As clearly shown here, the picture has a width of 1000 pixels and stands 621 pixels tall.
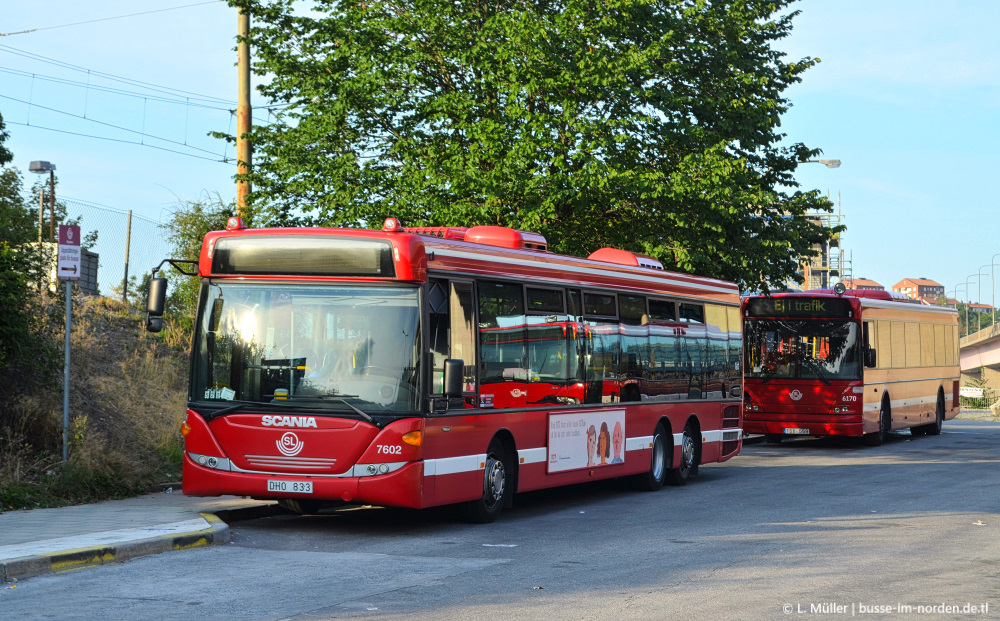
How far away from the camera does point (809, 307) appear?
26.6m

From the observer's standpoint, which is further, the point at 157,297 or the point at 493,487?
the point at 493,487

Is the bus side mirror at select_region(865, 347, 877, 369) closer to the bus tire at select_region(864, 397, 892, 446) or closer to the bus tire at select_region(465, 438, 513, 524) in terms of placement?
the bus tire at select_region(864, 397, 892, 446)

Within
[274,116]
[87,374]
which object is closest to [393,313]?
[87,374]

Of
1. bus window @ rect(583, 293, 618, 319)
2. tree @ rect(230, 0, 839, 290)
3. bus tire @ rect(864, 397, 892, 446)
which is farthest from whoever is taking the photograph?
bus tire @ rect(864, 397, 892, 446)

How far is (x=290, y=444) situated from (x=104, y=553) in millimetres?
2430

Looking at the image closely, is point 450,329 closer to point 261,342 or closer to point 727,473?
point 261,342

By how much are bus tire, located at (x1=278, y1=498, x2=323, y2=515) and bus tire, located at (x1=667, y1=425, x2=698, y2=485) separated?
6.40 m

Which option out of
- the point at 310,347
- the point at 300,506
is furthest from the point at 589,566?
the point at 300,506

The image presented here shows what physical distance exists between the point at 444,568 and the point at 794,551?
3324 millimetres

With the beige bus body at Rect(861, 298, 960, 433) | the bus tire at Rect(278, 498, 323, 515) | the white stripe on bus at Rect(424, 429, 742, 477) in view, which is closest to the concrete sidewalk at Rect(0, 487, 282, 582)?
the bus tire at Rect(278, 498, 323, 515)

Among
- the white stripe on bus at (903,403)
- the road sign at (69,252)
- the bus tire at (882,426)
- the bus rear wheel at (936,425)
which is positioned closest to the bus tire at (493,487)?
the road sign at (69,252)

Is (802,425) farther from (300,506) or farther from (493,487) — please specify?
(300,506)

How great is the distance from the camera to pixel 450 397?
12.2m

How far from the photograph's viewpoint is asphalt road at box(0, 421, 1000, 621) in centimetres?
818
